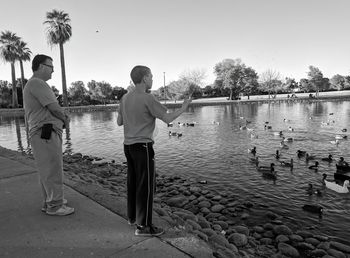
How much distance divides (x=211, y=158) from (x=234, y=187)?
395 centimetres

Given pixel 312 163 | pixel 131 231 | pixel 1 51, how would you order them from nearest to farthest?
1. pixel 131 231
2. pixel 312 163
3. pixel 1 51

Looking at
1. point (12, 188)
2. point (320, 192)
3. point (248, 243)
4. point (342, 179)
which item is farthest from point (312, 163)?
point (12, 188)

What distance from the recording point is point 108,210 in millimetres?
4293

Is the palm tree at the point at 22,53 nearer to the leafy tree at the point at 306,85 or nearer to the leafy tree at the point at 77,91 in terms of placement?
the leafy tree at the point at 77,91

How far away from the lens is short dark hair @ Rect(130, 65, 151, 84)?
136 inches

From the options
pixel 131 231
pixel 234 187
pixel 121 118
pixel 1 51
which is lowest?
pixel 234 187

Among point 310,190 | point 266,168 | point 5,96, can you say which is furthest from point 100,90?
point 310,190

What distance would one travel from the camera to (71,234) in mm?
3486

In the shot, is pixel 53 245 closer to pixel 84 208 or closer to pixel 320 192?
pixel 84 208

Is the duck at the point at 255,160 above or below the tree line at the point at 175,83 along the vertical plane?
below

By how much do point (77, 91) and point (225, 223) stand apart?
262 ft

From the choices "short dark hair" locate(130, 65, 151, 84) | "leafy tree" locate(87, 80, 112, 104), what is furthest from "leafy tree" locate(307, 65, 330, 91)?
"short dark hair" locate(130, 65, 151, 84)

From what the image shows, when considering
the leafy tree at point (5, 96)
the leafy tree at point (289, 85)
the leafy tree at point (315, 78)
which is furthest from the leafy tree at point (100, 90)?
the leafy tree at point (315, 78)

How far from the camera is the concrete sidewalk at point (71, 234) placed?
3102 mm
